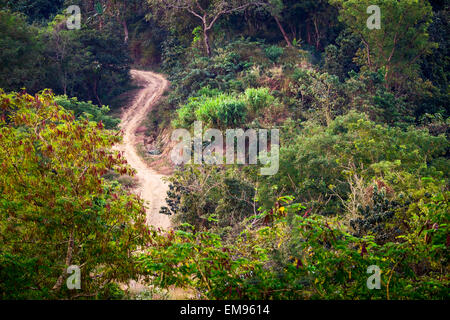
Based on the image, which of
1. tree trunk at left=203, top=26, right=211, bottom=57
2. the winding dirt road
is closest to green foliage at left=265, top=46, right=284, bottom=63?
tree trunk at left=203, top=26, right=211, bottom=57

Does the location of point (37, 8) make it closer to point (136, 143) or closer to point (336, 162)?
point (136, 143)

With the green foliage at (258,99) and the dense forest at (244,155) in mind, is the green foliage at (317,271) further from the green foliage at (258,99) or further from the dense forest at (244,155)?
the green foliage at (258,99)

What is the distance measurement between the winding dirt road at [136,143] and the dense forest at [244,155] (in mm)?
448

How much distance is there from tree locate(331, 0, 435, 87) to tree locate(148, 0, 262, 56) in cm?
569

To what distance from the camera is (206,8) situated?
2783 cm

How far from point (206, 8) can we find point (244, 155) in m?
13.4

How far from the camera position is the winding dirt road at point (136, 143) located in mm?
17672

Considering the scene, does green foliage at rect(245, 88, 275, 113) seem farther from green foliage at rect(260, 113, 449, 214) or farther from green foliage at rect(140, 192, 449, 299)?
green foliage at rect(140, 192, 449, 299)

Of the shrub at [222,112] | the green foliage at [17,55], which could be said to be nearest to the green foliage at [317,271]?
the shrub at [222,112]

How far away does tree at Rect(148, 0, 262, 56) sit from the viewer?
87.4 ft

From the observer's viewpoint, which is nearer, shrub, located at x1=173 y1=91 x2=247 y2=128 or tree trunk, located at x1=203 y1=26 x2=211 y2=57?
shrub, located at x1=173 y1=91 x2=247 y2=128

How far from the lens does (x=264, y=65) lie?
25.6 m
